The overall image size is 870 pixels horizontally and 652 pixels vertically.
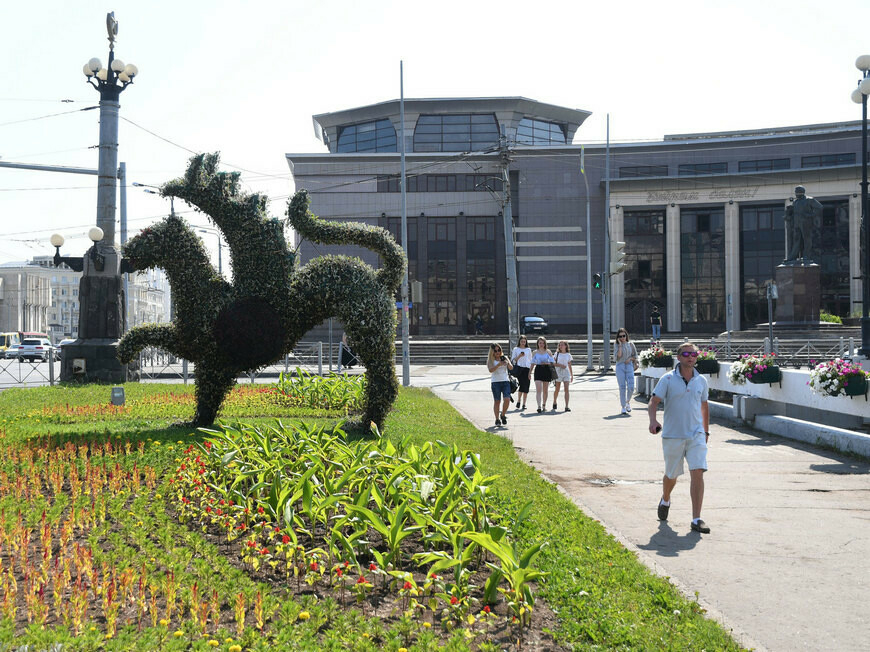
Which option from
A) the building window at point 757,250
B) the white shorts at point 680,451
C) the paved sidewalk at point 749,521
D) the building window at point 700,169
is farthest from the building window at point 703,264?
the white shorts at point 680,451

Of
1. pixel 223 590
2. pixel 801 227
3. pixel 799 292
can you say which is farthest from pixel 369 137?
pixel 223 590

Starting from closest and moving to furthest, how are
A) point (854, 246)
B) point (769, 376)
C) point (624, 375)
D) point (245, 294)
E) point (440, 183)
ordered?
point (245, 294) → point (769, 376) → point (624, 375) → point (854, 246) → point (440, 183)

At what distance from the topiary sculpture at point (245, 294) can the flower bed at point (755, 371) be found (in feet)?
23.2

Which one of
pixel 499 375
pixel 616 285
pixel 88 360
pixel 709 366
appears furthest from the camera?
pixel 616 285

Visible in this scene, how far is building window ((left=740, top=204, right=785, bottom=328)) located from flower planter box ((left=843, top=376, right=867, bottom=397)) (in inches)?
2002

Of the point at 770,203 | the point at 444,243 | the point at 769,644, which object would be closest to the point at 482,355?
the point at 444,243

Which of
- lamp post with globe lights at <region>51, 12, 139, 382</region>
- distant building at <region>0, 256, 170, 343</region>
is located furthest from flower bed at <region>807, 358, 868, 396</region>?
distant building at <region>0, 256, 170, 343</region>

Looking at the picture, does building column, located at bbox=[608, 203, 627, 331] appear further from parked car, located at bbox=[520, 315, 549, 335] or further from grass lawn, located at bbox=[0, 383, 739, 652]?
grass lawn, located at bbox=[0, 383, 739, 652]

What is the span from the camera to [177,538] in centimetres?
635

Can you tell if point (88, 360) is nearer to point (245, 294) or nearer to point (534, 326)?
point (245, 294)

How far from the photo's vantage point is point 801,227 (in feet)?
114

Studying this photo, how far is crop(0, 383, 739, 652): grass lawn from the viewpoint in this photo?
14.6 ft

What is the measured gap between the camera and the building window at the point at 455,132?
67375mm

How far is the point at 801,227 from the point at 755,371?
2261 cm
